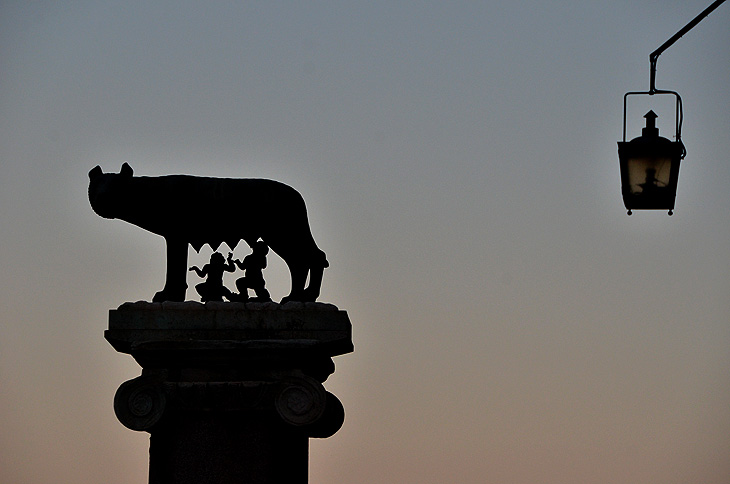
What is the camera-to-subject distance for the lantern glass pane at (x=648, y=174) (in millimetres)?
11016

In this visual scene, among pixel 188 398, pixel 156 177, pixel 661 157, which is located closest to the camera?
pixel 661 157

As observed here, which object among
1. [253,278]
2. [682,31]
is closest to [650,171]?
[682,31]

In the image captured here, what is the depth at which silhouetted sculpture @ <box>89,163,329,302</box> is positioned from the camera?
1429 cm

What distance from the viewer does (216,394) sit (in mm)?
13555

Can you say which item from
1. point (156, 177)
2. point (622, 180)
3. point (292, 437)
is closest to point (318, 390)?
point (292, 437)

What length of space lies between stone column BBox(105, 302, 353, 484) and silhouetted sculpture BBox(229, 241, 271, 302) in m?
0.43

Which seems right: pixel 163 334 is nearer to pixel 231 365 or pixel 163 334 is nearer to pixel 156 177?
pixel 231 365

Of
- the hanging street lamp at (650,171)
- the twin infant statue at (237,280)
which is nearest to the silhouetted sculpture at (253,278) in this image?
the twin infant statue at (237,280)

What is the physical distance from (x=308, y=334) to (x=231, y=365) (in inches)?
35.6

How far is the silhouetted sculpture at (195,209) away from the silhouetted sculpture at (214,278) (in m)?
0.22

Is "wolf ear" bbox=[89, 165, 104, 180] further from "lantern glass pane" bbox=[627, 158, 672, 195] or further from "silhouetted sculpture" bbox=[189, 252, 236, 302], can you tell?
"lantern glass pane" bbox=[627, 158, 672, 195]

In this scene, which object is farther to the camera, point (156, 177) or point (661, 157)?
point (156, 177)

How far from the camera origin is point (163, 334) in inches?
539

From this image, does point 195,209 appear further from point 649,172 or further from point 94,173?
point 649,172
